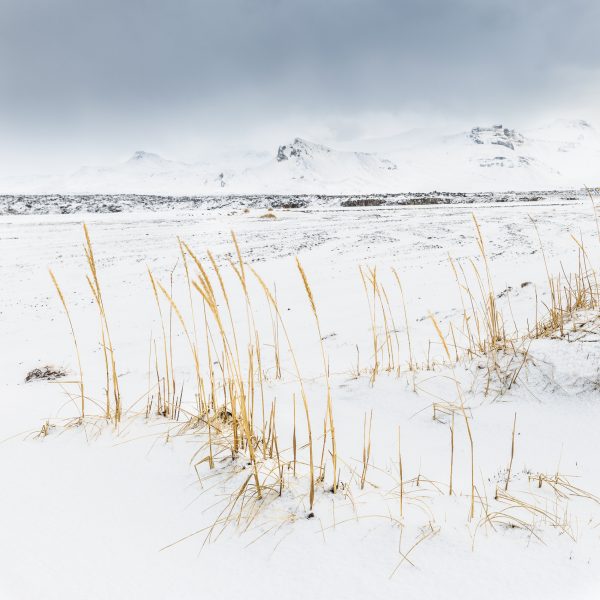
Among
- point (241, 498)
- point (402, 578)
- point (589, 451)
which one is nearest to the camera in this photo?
point (402, 578)

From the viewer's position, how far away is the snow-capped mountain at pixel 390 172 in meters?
81.1

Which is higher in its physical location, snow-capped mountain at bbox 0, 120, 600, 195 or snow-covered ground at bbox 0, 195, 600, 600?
snow-capped mountain at bbox 0, 120, 600, 195

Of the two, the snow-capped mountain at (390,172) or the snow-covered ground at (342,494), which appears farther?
the snow-capped mountain at (390,172)

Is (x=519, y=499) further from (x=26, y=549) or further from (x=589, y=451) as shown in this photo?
(x=26, y=549)

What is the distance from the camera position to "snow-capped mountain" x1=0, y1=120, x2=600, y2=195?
81125 mm

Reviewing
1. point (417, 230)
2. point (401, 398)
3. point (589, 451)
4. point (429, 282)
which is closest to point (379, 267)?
point (429, 282)

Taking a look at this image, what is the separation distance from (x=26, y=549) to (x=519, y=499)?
4.37 feet

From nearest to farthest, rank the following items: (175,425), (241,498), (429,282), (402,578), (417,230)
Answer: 1. (402,578)
2. (241,498)
3. (175,425)
4. (429,282)
5. (417,230)

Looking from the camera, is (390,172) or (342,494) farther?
(390,172)

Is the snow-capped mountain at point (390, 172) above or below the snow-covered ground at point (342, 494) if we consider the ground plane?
above

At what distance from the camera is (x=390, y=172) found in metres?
98.6

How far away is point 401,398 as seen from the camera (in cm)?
201

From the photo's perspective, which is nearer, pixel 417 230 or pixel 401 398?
pixel 401 398

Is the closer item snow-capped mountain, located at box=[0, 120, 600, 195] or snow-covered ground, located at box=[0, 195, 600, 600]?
snow-covered ground, located at box=[0, 195, 600, 600]
